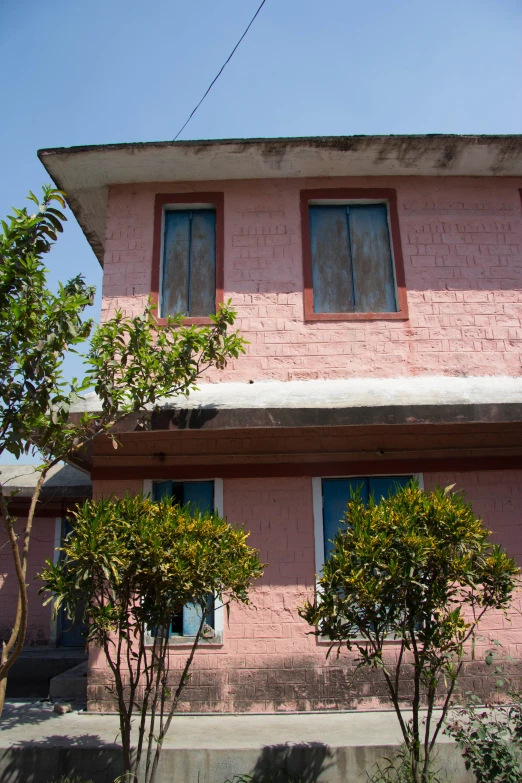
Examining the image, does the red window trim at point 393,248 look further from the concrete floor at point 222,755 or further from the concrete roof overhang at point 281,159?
the concrete floor at point 222,755

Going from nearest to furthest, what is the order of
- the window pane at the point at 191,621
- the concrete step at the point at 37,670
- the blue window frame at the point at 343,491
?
the window pane at the point at 191,621, the blue window frame at the point at 343,491, the concrete step at the point at 37,670

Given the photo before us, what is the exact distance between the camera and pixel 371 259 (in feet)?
25.6

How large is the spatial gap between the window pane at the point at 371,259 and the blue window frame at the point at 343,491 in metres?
2.03

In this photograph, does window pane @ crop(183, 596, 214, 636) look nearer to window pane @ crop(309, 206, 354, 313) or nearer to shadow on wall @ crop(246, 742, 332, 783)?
shadow on wall @ crop(246, 742, 332, 783)

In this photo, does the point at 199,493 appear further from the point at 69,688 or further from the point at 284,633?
the point at 69,688

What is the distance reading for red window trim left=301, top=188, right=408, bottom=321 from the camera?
24.3ft

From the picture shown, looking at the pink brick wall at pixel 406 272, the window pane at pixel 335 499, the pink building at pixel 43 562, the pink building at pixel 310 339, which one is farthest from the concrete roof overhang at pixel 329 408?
the pink building at pixel 43 562

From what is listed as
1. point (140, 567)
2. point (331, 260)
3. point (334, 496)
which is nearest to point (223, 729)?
point (140, 567)

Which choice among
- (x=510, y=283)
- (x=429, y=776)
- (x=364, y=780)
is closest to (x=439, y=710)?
(x=364, y=780)

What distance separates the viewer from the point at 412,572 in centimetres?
416

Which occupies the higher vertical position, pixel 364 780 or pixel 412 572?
pixel 412 572

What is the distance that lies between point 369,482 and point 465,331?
214 centimetres

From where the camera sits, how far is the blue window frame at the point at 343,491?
7000 mm

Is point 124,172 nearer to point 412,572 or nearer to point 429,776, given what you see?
point 412,572
